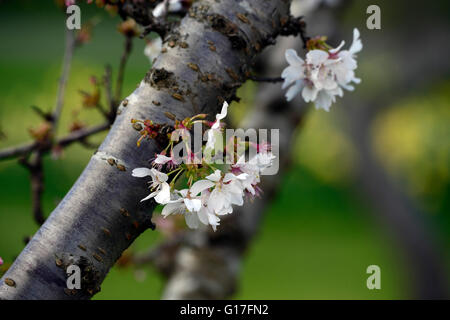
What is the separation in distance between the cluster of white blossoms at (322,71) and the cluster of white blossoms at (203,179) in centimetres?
24

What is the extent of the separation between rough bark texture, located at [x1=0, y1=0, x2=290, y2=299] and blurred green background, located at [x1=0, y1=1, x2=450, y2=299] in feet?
12.9

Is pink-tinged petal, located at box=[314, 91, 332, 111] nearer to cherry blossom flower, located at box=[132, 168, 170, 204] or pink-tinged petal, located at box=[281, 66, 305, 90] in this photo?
pink-tinged petal, located at box=[281, 66, 305, 90]

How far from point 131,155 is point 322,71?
0.43 meters

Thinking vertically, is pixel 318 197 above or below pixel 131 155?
above

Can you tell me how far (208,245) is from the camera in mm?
1968

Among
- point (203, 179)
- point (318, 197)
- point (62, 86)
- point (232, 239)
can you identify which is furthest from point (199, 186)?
point (318, 197)

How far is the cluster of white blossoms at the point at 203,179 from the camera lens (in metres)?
0.79

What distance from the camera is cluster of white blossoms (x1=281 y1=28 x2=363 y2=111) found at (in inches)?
37.6

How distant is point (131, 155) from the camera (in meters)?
0.83

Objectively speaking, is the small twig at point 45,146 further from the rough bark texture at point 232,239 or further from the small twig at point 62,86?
the rough bark texture at point 232,239

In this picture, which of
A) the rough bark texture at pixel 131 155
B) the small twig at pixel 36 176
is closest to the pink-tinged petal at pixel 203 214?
the rough bark texture at pixel 131 155

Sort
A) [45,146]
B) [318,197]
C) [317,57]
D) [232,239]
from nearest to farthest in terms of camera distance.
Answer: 1. [317,57]
2. [45,146]
3. [232,239]
4. [318,197]

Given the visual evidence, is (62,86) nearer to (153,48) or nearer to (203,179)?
(153,48)
